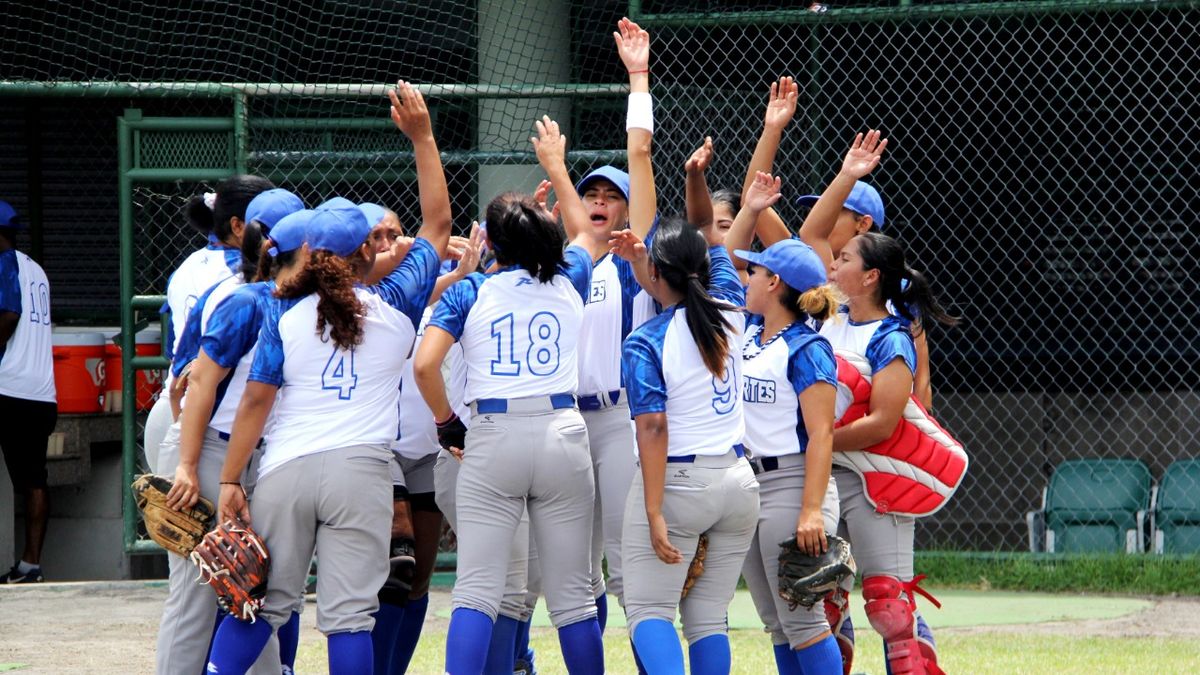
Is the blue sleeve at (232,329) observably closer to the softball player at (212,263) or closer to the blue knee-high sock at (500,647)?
the softball player at (212,263)

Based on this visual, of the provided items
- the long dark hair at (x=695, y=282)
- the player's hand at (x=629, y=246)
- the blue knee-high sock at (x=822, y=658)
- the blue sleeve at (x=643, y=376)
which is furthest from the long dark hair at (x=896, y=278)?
the blue knee-high sock at (x=822, y=658)

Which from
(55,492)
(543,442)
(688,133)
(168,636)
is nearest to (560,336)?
(543,442)

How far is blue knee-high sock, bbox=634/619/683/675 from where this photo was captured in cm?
439

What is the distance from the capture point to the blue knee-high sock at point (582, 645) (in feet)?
15.7

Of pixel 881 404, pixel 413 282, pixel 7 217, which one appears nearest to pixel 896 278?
pixel 881 404

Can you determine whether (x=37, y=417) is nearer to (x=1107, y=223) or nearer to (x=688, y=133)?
(x=688, y=133)

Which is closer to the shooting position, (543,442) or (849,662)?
(543,442)

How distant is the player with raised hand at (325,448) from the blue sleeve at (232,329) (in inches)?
3.0

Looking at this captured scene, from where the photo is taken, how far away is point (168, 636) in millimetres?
4516

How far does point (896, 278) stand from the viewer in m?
5.04

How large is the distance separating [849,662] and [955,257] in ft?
15.3

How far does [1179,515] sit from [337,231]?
18.1 feet

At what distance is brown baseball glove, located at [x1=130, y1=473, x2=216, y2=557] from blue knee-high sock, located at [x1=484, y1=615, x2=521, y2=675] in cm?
110

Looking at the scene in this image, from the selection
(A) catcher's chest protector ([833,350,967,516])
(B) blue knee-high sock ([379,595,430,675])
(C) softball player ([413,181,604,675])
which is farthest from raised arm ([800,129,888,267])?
(B) blue knee-high sock ([379,595,430,675])
